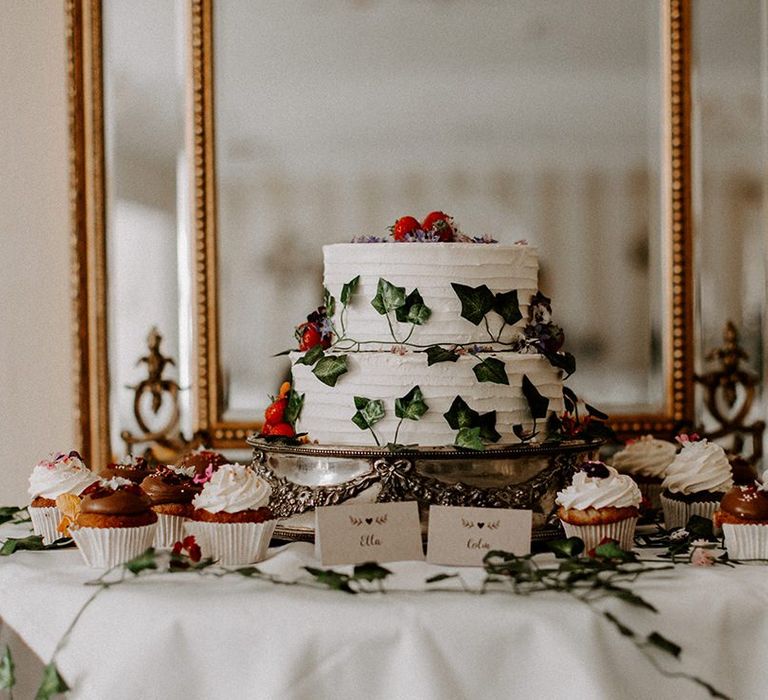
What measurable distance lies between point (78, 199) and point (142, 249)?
0.25 metres

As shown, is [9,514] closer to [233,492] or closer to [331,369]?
[233,492]

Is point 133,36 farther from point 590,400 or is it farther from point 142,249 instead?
point 590,400

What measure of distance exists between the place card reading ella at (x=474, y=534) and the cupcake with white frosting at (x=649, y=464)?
28.0 inches

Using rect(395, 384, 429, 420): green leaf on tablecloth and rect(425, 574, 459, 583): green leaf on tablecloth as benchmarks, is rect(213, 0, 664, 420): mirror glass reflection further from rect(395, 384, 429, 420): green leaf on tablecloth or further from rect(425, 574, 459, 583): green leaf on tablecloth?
rect(425, 574, 459, 583): green leaf on tablecloth

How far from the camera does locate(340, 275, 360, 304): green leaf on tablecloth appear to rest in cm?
225

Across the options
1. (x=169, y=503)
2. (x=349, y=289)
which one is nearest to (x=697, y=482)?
(x=349, y=289)

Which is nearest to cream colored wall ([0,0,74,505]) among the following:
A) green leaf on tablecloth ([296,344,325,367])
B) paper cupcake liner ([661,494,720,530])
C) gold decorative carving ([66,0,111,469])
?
gold decorative carving ([66,0,111,469])

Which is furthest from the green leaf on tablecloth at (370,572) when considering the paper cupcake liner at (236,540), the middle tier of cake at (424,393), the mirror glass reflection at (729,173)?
the mirror glass reflection at (729,173)

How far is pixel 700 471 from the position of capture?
237cm

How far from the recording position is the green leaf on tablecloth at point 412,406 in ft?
7.03

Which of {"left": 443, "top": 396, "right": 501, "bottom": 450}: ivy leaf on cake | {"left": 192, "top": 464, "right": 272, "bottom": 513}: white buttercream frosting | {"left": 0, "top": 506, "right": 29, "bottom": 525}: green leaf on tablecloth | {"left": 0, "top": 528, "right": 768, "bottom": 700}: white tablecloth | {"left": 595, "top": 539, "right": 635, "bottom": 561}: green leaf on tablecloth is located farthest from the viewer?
{"left": 0, "top": 506, "right": 29, "bottom": 525}: green leaf on tablecloth

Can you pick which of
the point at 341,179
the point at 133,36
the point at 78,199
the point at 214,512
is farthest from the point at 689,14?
the point at 214,512

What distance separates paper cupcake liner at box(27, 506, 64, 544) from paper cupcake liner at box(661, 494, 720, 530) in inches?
51.0

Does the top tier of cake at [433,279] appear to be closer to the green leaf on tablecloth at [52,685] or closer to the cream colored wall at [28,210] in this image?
the green leaf on tablecloth at [52,685]
